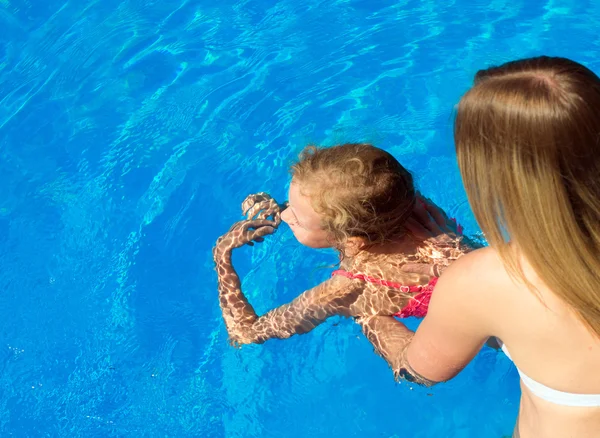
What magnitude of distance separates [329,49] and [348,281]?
2778mm

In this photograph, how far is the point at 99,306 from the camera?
4098mm

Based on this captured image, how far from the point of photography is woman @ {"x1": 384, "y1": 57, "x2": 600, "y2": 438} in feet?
4.60

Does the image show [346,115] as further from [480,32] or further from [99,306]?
[99,306]

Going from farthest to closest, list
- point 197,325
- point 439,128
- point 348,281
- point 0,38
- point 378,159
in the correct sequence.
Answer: point 0,38 → point 439,128 → point 197,325 → point 348,281 → point 378,159

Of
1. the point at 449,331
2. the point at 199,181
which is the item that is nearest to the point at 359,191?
the point at 449,331

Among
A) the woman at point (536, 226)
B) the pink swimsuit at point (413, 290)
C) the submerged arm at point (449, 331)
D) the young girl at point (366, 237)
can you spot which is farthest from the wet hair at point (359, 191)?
the woman at point (536, 226)

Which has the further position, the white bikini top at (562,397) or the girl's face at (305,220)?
the girl's face at (305,220)

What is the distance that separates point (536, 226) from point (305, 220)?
136cm

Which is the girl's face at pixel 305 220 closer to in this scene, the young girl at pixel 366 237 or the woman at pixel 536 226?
the young girl at pixel 366 237

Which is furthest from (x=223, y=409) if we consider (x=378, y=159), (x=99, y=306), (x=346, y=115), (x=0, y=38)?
(x=0, y=38)

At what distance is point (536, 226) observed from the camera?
1.50 metres

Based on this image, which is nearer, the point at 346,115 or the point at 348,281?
the point at 348,281

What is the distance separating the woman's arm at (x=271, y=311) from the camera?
2896 mm

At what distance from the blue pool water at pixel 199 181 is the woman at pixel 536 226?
181 cm
